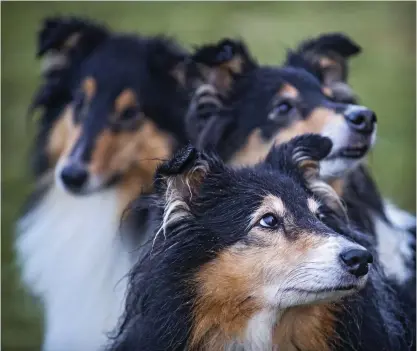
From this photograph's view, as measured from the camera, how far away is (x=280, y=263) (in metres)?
2.03

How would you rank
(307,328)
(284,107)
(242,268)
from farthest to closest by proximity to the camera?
(284,107)
(307,328)
(242,268)

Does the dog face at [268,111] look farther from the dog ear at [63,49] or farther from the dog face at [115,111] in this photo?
the dog ear at [63,49]

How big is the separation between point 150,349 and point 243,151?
795mm

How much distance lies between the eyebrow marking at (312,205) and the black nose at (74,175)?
0.80 meters

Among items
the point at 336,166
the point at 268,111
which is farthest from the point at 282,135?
the point at 336,166

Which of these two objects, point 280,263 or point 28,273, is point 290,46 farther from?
point 28,273

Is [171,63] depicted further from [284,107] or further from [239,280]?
[239,280]

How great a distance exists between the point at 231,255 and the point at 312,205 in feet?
1.00

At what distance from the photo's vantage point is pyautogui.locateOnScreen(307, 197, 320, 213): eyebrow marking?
2.19 meters

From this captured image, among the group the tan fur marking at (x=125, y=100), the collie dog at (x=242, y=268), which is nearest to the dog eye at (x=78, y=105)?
the tan fur marking at (x=125, y=100)

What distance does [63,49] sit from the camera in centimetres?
279

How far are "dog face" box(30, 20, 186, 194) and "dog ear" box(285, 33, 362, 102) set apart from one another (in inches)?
17.9

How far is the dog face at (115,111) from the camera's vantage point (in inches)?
103

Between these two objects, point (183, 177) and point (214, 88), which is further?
point (214, 88)
